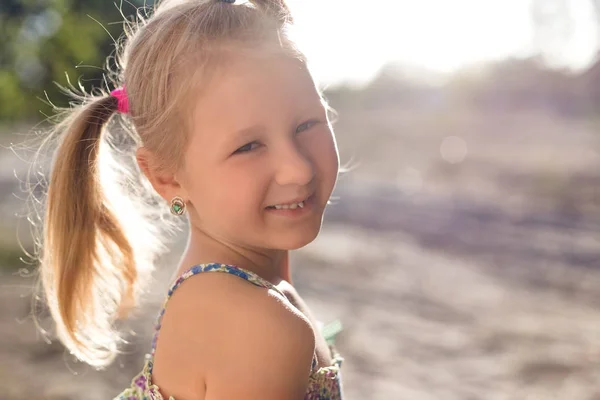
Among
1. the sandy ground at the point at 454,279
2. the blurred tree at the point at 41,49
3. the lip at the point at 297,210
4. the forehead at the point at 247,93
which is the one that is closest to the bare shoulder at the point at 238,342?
the lip at the point at 297,210

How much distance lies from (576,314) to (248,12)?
2.36 meters

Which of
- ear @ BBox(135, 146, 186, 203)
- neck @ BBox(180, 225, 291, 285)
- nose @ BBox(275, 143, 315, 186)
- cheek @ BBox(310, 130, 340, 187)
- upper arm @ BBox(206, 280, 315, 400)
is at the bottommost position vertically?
upper arm @ BBox(206, 280, 315, 400)

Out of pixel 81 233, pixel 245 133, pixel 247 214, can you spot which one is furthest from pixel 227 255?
pixel 81 233

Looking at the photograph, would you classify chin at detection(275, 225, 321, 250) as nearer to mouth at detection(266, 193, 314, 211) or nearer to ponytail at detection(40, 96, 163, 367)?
mouth at detection(266, 193, 314, 211)

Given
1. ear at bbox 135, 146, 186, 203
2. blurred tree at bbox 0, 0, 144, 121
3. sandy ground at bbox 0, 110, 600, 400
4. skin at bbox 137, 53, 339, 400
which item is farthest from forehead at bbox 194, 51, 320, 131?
blurred tree at bbox 0, 0, 144, 121

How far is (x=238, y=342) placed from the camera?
0.94m

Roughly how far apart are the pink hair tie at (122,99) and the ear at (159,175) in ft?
0.32

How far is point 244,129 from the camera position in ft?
3.28

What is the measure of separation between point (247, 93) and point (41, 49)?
16.9 feet

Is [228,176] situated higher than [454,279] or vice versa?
[454,279]

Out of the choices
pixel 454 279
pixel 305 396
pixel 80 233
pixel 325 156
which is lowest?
→ pixel 305 396

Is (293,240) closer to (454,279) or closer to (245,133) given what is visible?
(245,133)

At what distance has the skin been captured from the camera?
933mm

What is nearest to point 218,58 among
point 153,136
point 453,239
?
point 153,136
